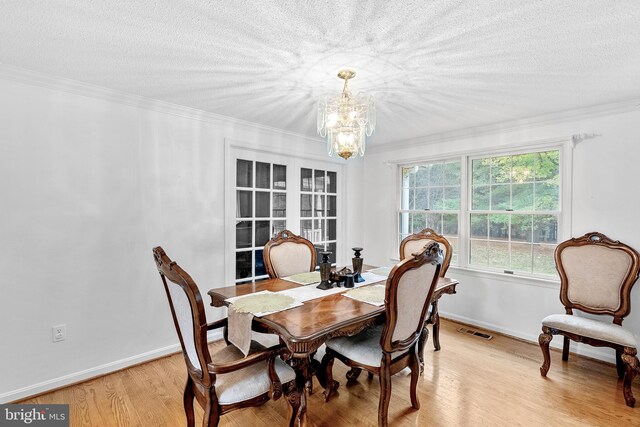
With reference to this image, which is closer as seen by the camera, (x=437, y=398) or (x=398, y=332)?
(x=398, y=332)

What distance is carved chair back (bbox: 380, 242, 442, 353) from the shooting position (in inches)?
71.1

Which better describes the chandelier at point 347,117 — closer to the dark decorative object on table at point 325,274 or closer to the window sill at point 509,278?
the dark decorative object on table at point 325,274

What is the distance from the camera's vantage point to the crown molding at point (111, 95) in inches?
89.6

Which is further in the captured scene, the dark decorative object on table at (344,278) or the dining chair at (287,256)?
the dining chair at (287,256)

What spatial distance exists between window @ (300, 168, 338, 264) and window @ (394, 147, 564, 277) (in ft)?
3.95

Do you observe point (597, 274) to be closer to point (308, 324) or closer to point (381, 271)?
point (381, 271)

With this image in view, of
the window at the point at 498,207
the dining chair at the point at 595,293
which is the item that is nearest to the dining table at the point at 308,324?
the dining chair at the point at 595,293

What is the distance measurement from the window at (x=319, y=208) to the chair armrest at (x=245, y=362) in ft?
8.38

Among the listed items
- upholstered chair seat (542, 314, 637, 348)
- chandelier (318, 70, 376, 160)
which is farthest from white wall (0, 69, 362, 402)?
upholstered chair seat (542, 314, 637, 348)

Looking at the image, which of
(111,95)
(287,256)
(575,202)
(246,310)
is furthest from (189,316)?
(575,202)

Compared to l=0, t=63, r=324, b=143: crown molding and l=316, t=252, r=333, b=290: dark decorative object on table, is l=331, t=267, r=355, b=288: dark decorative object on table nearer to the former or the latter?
l=316, t=252, r=333, b=290: dark decorative object on table

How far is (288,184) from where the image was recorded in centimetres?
407

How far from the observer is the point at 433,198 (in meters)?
4.27

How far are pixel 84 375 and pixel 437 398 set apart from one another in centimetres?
277
